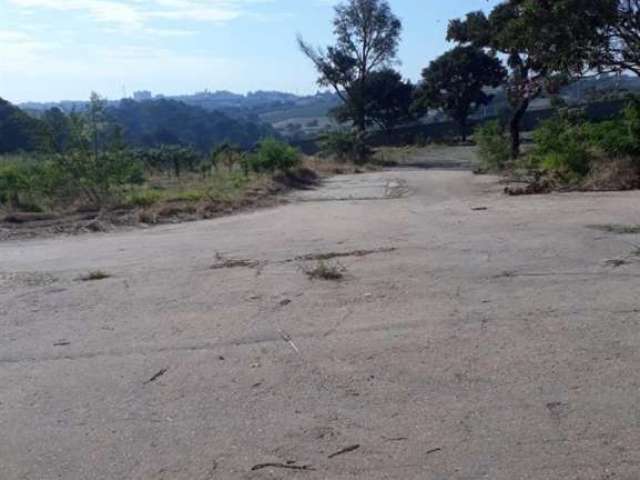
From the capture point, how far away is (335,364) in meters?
5.39

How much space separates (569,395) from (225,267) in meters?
5.02

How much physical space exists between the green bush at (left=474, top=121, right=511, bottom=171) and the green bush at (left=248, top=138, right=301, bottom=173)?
6.38 metres

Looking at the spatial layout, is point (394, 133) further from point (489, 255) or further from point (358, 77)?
point (489, 255)

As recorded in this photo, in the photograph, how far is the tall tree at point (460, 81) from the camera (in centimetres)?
5147

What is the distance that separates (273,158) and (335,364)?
62.6 feet

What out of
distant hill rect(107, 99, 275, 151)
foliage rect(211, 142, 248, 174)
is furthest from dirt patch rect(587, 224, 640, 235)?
distant hill rect(107, 99, 275, 151)

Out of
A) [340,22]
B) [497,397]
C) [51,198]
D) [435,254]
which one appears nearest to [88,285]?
[435,254]

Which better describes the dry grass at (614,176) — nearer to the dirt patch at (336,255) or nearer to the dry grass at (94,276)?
the dirt patch at (336,255)

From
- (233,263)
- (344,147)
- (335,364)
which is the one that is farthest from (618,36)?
(344,147)

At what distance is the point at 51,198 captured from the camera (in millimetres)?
17047

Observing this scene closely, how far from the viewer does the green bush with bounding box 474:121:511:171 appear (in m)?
26.2

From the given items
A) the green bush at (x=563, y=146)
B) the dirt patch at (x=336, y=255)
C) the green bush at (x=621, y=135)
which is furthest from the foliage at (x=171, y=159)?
the dirt patch at (x=336, y=255)

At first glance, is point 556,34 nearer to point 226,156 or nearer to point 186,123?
point 226,156

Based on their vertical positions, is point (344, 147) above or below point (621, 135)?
below
